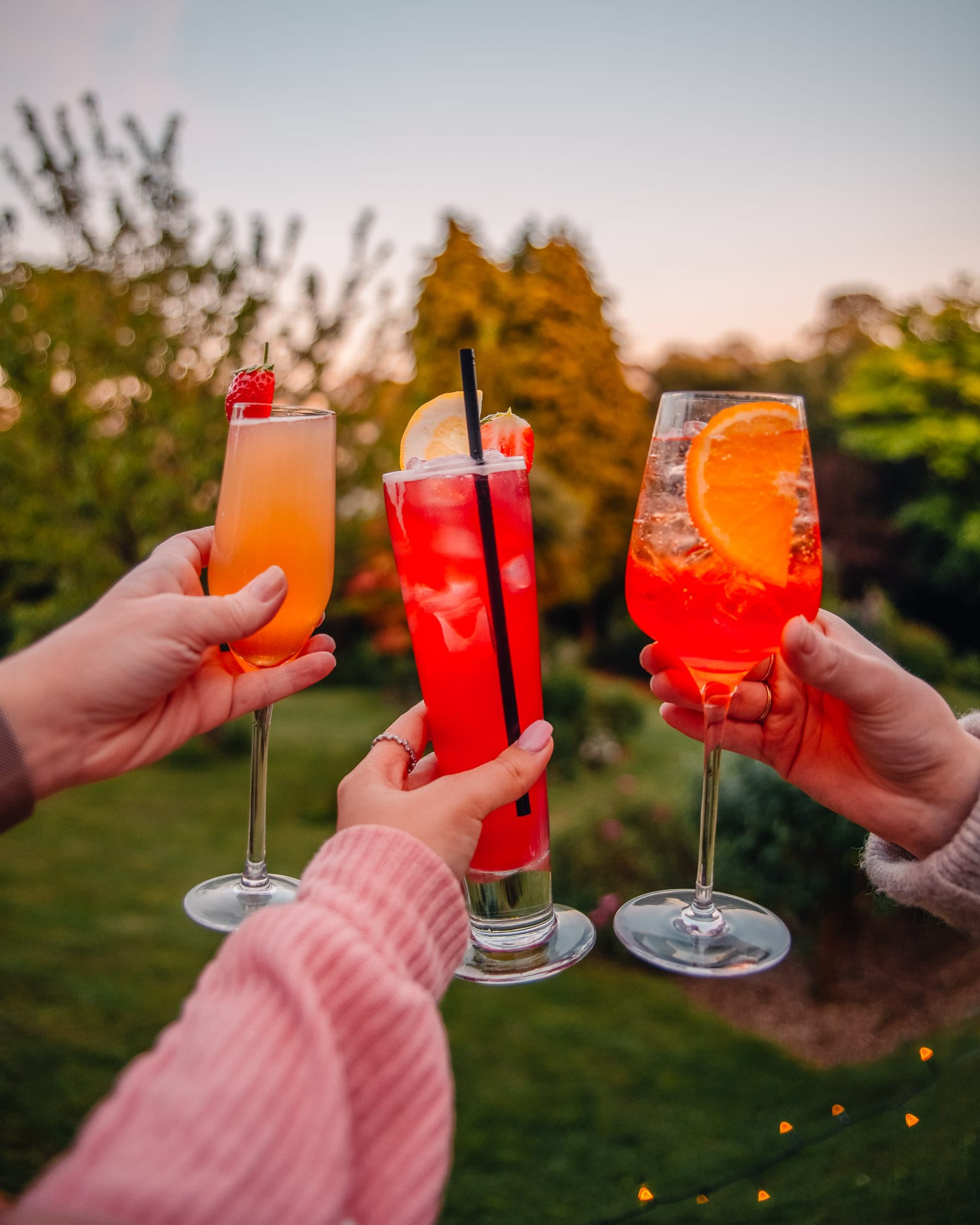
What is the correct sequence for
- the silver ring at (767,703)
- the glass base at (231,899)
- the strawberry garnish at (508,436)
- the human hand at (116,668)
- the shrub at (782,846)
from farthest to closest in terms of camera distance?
the shrub at (782,846), the silver ring at (767,703), the glass base at (231,899), the strawberry garnish at (508,436), the human hand at (116,668)

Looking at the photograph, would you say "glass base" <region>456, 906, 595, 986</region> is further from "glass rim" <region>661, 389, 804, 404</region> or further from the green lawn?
the green lawn

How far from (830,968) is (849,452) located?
19.5 meters

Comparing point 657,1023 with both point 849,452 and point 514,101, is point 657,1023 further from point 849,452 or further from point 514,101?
point 849,452

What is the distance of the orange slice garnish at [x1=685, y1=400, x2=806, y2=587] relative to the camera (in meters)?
1.61

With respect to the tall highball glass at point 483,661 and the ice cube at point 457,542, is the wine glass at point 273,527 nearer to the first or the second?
the tall highball glass at point 483,661

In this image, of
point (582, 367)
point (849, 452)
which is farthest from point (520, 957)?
point (849, 452)

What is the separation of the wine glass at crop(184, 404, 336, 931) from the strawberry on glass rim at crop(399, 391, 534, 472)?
0.22 meters

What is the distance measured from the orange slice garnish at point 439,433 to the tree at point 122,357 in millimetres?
6477

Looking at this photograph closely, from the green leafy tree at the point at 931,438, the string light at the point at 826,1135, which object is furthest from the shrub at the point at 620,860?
the green leafy tree at the point at 931,438

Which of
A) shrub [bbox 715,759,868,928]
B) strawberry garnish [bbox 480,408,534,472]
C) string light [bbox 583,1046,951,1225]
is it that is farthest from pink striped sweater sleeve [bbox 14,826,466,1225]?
shrub [bbox 715,759,868,928]

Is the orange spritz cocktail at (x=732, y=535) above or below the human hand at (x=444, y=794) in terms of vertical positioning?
above

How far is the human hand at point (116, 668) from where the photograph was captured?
5.15ft

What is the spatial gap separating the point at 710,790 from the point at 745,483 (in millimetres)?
611

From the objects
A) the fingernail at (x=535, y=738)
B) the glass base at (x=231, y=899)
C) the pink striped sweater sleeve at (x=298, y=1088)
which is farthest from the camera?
Result: the glass base at (x=231, y=899)
